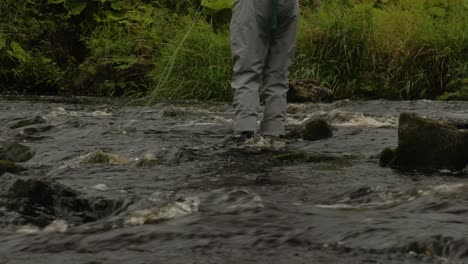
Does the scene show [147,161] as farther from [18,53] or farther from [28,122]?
[18,53]

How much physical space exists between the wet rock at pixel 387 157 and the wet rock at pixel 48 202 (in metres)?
1.60

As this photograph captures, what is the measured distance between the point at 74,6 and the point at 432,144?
10622 millimetres

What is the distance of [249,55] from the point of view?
461 cm

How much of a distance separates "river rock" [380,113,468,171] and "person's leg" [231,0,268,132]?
1.26m

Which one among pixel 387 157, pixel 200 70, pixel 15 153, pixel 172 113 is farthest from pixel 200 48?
pixel 387 157

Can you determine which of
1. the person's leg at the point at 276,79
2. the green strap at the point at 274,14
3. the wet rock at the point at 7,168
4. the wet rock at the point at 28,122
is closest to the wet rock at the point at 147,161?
the wet rock at the point at 7,168

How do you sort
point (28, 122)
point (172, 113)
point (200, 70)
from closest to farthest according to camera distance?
point (28, 122), point (172, 113), point (200, 70)

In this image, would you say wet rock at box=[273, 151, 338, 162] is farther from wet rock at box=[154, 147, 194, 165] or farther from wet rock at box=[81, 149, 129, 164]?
wet rock at box=[81, 149, 129, 164]

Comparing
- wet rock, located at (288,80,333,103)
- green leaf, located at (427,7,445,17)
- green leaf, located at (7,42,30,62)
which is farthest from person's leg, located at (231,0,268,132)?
green leaf, located at (7,42,30,62)

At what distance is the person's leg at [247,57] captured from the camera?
454 centimetres

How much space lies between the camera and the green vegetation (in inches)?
357

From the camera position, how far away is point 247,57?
15.1 ft

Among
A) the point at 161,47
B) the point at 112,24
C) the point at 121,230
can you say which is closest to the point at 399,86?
the point at 161,47

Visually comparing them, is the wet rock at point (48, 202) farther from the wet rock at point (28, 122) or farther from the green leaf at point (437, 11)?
the green leaf at point (437, 11)
